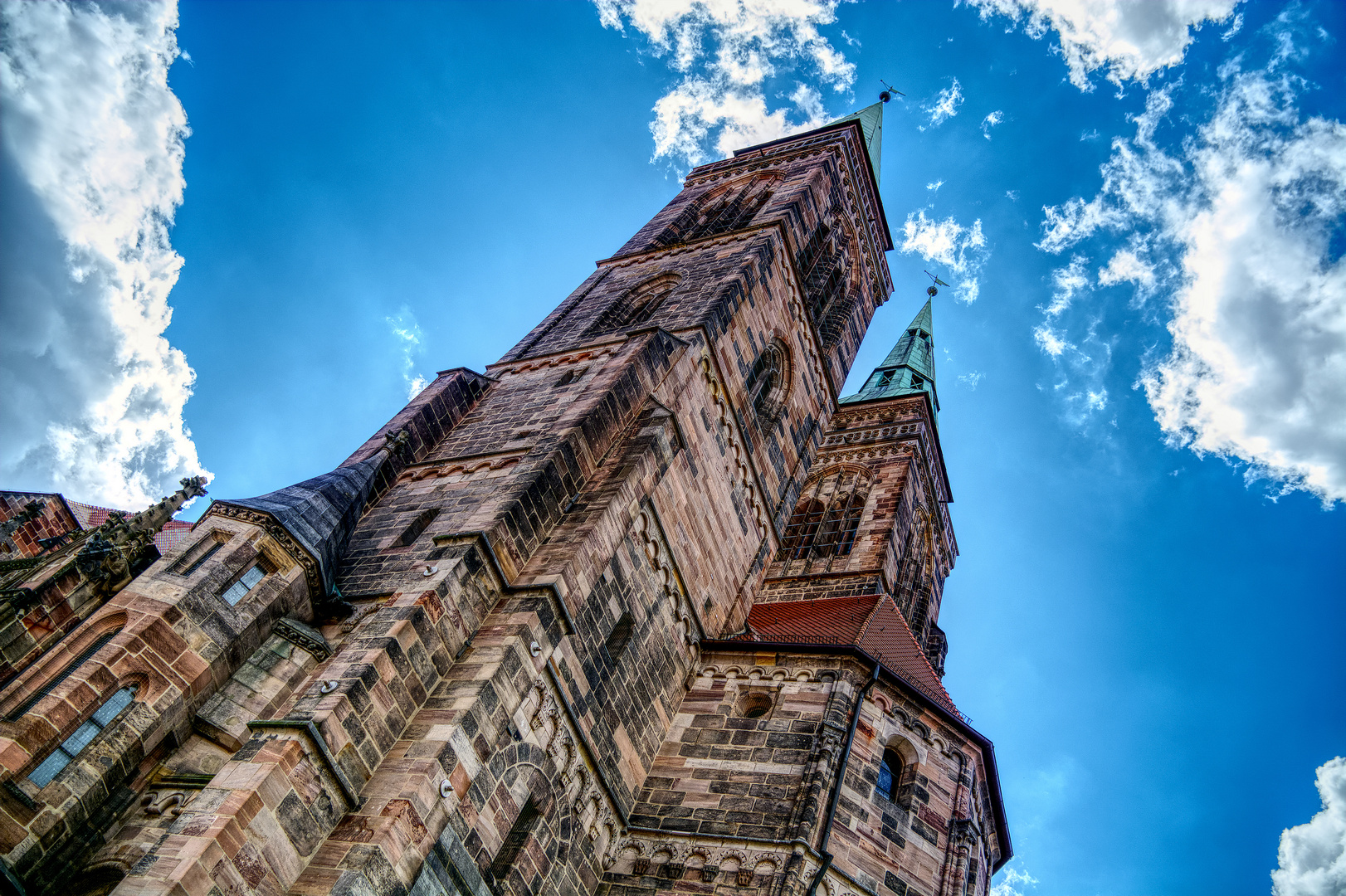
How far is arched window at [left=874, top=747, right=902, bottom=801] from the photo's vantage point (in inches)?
571

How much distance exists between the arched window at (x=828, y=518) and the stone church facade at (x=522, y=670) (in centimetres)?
169

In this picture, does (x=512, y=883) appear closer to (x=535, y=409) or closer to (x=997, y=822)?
(x=535, y=409)

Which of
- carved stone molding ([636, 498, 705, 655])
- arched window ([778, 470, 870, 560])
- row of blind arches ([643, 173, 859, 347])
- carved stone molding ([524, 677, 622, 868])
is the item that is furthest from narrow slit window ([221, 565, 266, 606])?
arched window ([778, 470, 870, 560])

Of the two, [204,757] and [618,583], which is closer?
[204,757]

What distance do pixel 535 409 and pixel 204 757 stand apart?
7.35 meters

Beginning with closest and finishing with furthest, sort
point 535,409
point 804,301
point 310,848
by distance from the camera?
point 310,848 → point 535,409 → point 804,301

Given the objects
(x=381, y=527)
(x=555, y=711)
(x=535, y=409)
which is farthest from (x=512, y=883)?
(x=535, y=409)

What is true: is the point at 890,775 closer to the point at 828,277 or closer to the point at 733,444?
the point at 733,444

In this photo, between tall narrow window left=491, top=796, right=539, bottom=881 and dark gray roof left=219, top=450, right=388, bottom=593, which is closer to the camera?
tall narrow window left=491, top=796, right=539, bottom=881

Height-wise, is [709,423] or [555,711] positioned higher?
[709,423]

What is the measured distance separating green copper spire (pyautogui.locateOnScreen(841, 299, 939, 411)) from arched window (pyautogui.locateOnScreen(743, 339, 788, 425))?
24.2 ft

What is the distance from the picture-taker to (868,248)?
29.2 meters

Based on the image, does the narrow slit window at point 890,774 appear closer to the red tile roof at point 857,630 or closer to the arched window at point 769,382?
the red tile roof at point 857,630

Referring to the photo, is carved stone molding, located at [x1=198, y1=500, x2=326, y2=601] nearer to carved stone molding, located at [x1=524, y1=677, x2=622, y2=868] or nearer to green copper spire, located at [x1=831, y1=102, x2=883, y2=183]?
carved stone molding, located at [x1=524, y1=677, x2=622, y2=868]
